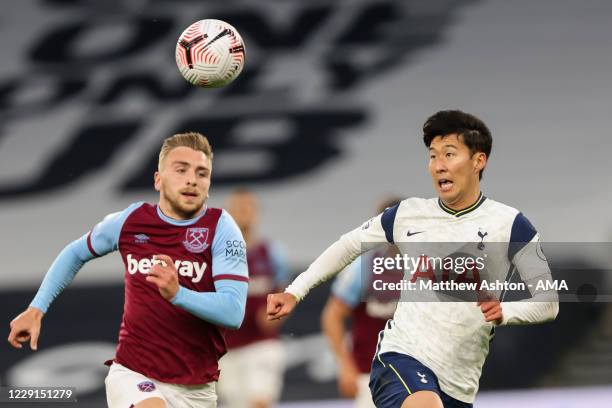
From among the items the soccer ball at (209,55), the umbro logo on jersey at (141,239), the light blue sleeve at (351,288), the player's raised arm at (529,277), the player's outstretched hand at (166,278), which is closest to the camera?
the player's outstretched hand at (166,278)

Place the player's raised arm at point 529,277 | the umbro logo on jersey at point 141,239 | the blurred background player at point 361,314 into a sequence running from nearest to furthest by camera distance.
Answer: the player's raised arm at point 529,277
the umbro logo on jersey at point 141,239
the blurred background player at point 361,314

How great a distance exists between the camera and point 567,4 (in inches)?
563

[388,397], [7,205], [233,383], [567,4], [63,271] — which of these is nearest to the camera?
[388,397]

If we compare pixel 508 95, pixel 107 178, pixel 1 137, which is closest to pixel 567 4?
pixel 508 95

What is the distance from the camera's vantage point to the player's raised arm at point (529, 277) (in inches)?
192

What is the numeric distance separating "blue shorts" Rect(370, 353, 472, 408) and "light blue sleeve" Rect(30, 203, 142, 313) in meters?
1.43

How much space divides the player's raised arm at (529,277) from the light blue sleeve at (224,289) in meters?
1.22

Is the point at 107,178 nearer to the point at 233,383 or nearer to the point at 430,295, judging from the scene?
the point at 233,383

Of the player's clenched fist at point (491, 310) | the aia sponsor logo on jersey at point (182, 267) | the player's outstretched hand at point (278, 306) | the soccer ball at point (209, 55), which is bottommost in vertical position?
the player's clenched fist at point (491, 310)

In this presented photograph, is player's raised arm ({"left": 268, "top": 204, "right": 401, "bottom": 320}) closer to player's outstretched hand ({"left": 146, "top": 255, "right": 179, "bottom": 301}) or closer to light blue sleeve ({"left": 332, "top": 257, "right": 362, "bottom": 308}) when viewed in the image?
player's outstretched hand ({"left": 146, "top": 255, "right": 179, "bottom": 301})

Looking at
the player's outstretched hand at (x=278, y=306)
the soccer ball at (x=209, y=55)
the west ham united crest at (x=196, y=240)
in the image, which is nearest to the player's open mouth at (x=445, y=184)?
the player's outstretched hand at (x=278, y=306)

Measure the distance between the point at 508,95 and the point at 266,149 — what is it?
3.12 meters

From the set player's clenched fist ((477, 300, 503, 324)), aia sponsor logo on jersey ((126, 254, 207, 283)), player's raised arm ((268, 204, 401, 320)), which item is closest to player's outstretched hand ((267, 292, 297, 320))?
player's raised arm ((268, 204, 401, 320))

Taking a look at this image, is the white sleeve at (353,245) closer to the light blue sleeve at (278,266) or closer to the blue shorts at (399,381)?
the blue shorts at (399,381)
